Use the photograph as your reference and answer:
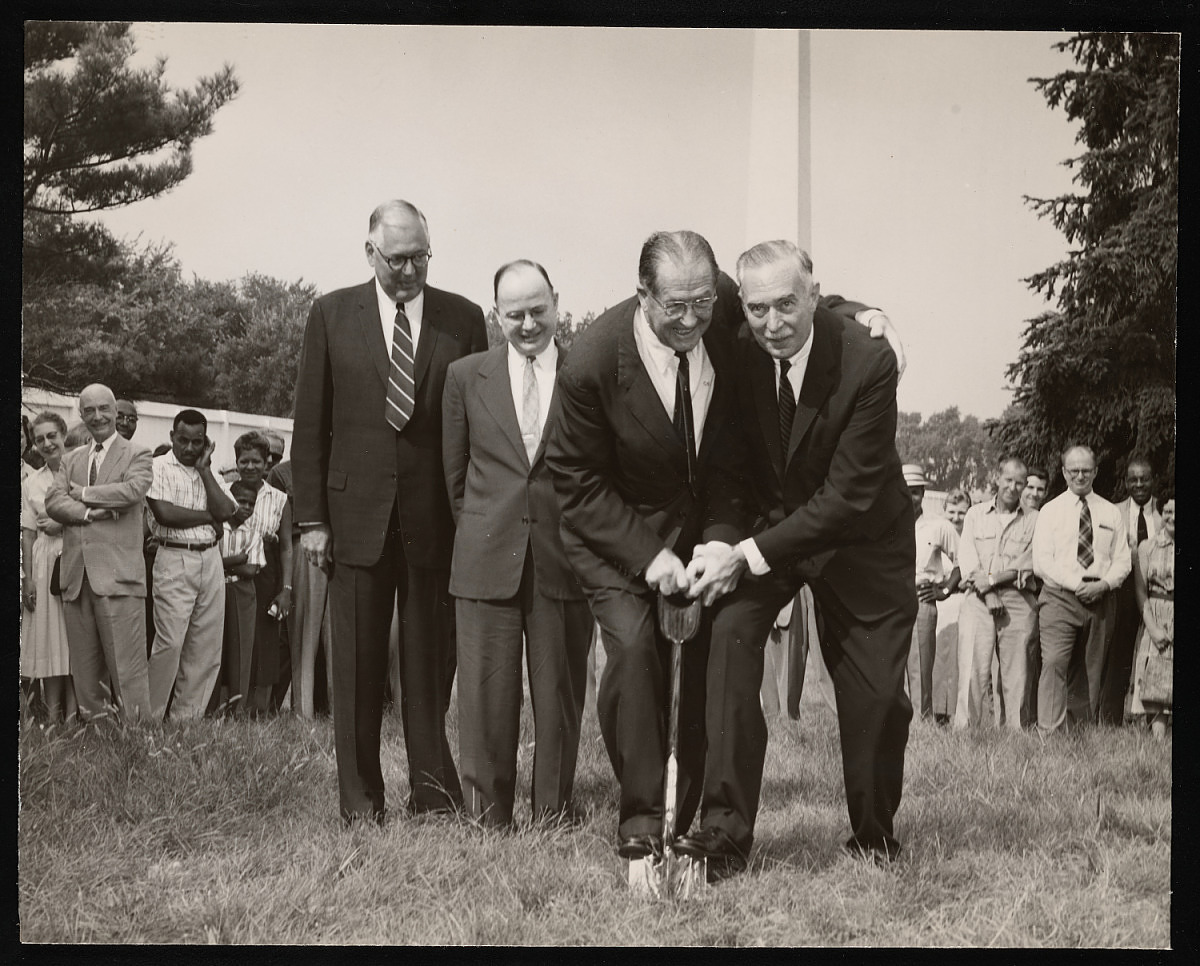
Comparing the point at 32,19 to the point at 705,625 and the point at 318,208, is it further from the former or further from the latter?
the point at 705,625

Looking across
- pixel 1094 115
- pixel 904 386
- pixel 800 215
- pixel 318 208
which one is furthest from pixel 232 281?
pixel 1094 115

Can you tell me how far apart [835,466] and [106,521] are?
3067 millimetres

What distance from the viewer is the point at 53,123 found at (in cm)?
536

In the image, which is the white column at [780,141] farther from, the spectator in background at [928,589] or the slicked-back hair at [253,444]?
the slicked-back hair at [253,444]

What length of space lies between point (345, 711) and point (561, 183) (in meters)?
2.33

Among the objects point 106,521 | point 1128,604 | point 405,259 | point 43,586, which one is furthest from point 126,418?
point 1128,604

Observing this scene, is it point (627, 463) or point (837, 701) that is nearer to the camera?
point (627, 463)

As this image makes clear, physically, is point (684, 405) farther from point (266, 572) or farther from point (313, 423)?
point (266, 572)

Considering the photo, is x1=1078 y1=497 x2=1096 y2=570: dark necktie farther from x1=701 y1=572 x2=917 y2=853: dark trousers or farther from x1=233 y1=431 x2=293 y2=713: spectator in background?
x1=233 y1=431 x2=293 y2=713: spectator in background

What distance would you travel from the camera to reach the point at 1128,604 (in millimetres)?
5527

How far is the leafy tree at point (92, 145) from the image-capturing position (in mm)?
5301

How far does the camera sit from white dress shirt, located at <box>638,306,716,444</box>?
4.61 meters

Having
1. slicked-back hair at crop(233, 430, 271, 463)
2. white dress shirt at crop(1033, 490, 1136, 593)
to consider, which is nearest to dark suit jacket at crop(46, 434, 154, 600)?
slicked-back hair at crop(233, 430, 271, 463)

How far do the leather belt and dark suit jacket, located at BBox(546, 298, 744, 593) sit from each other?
2171 mm
